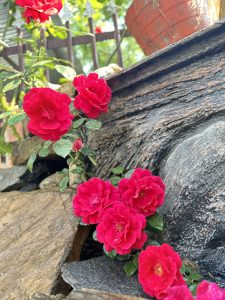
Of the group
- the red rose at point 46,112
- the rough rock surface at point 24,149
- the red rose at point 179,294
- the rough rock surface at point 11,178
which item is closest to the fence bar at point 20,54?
the rough rock surface at point 24,149

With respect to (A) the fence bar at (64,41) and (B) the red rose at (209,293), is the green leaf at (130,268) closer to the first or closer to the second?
(B) the red rose at (209,293)

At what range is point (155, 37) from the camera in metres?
2.39

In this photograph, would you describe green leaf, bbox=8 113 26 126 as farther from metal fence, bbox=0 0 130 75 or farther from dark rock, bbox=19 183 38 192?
metal fence, bbox=0 0 130 75

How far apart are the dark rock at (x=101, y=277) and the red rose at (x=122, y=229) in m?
0.11

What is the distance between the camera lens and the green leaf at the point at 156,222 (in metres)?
1.43

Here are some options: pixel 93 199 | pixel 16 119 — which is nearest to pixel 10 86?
pixel 16 119

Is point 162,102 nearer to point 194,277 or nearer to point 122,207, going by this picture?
point 122,207

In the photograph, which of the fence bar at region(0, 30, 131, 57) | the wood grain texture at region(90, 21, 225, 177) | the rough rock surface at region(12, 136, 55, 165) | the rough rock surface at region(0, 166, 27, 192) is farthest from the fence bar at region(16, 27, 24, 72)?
the wood grain texture at region(90, 21, 225, 177)

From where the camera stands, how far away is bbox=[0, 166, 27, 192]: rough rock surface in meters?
2.29

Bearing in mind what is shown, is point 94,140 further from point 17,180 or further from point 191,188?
point 191,188

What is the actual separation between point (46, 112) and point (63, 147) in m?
0.19

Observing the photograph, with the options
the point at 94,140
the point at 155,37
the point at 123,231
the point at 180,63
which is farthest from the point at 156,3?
the point at 123,231

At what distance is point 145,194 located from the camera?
1426 millimetres

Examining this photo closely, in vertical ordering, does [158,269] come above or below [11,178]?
below
